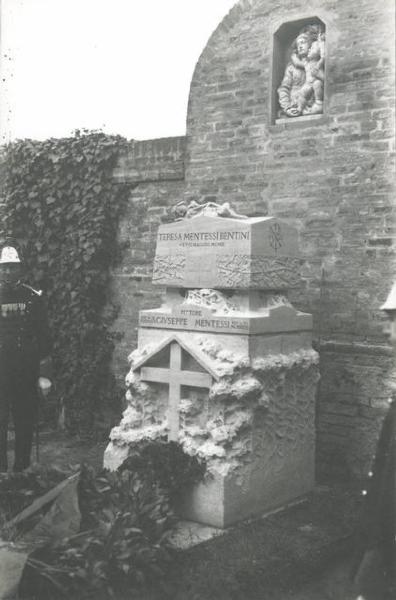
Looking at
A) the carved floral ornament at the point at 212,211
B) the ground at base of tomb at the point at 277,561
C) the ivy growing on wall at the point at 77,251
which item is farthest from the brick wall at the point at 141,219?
the ground at base of tomb at the point at 277,561

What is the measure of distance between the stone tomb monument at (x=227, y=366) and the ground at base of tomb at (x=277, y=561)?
9.4 inches

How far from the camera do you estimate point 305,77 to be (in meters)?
6.30

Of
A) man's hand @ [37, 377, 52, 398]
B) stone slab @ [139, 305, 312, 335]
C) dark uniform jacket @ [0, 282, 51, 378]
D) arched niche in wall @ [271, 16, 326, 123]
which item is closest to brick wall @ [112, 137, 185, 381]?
arched niche in wall @ [271, 16, 326, 123]

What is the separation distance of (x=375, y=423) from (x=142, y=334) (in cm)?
217

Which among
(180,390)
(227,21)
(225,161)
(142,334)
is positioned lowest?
(180,390)

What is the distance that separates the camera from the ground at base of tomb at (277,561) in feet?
12.5

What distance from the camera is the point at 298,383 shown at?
17.6 feet

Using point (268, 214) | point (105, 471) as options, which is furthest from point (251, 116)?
point (105, 471)

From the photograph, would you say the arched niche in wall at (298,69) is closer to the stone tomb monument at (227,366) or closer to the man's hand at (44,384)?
the stone tomb monument at (227,366)

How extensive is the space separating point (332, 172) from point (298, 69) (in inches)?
43.0

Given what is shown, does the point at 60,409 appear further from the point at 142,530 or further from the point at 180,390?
the point at 142,530

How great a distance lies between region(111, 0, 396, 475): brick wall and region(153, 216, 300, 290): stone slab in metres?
0.82

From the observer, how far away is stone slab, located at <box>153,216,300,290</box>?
4.86 m

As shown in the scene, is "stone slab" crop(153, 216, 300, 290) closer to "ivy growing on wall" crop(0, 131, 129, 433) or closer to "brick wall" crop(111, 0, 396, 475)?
"brick wall" crop(111, 0, 396, 475)
